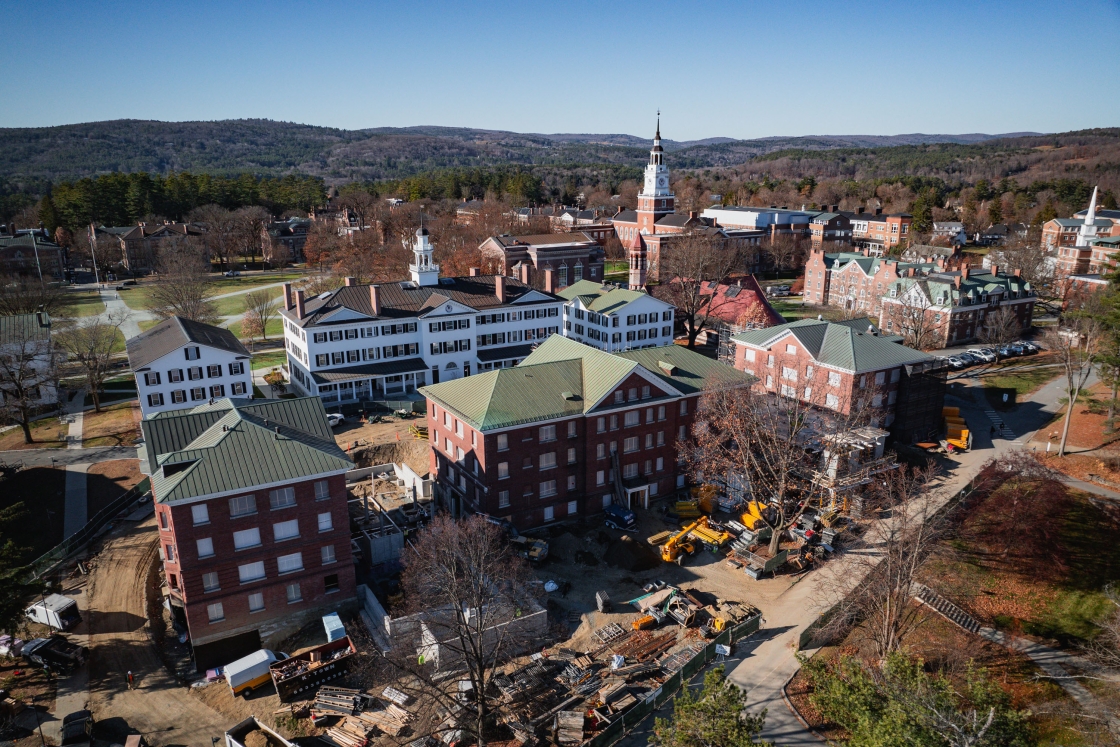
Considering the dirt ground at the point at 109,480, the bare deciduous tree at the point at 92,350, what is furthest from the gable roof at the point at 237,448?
the bare deciduous tree at the point at 92,350

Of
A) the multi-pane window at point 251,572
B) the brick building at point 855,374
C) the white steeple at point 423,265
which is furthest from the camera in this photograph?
the white steeple at point 423,265

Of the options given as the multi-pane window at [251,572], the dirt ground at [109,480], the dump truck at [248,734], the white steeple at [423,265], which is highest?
the white steeple at [423,265]

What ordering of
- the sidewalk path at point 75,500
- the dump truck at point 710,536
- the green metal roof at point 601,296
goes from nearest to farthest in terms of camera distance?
the dump truck at point 710,536, the sidewalk path at point 75,500, the green metal roof at point 601,296

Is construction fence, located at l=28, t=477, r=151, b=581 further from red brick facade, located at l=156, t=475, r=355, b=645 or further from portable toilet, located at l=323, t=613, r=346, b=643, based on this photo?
portable toilet, located at l=323, t=613, r=346, b=643

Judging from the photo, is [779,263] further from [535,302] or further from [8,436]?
[8,436]

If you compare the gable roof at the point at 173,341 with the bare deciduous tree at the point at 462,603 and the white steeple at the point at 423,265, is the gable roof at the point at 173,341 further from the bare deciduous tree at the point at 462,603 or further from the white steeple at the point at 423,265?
the bare deciduous tree at the point at 462,603

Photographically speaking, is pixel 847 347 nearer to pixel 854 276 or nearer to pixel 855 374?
pixel 855 374

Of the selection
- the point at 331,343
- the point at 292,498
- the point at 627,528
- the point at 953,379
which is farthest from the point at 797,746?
the point at 953,379

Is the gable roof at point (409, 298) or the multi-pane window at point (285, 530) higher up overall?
the gable roof at point (409, 298)
